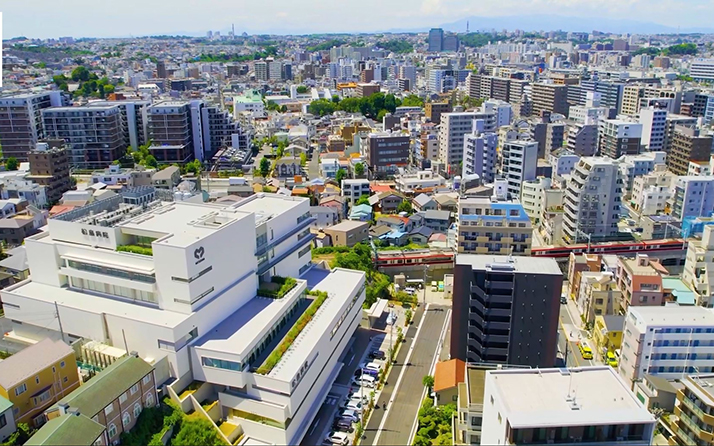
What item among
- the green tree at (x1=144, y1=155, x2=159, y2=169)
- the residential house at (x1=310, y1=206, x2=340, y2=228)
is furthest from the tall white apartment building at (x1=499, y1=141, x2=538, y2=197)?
the green tree at (x1=144, y1=155, x2=159, y2=169)

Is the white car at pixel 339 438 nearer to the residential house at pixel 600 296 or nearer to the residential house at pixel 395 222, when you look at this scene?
the residential house at pixel 600 296

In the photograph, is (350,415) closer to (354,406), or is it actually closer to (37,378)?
(354,406)

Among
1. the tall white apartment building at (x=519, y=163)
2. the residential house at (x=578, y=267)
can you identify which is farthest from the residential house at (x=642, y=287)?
the tall white apartment building at (x=519, y=163)

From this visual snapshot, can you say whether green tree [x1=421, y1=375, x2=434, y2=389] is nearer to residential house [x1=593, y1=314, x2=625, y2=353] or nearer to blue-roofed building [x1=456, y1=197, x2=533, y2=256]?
residential house [x1=593, y1=314, x2=625, y2=353]

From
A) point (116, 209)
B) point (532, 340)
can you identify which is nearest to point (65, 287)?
point (116, 209)

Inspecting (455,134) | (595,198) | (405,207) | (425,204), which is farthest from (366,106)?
(595,198)

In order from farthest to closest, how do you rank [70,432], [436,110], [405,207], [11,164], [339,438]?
[436,110] → [11,164] → [405,207] → [339,438] → [70,432]
